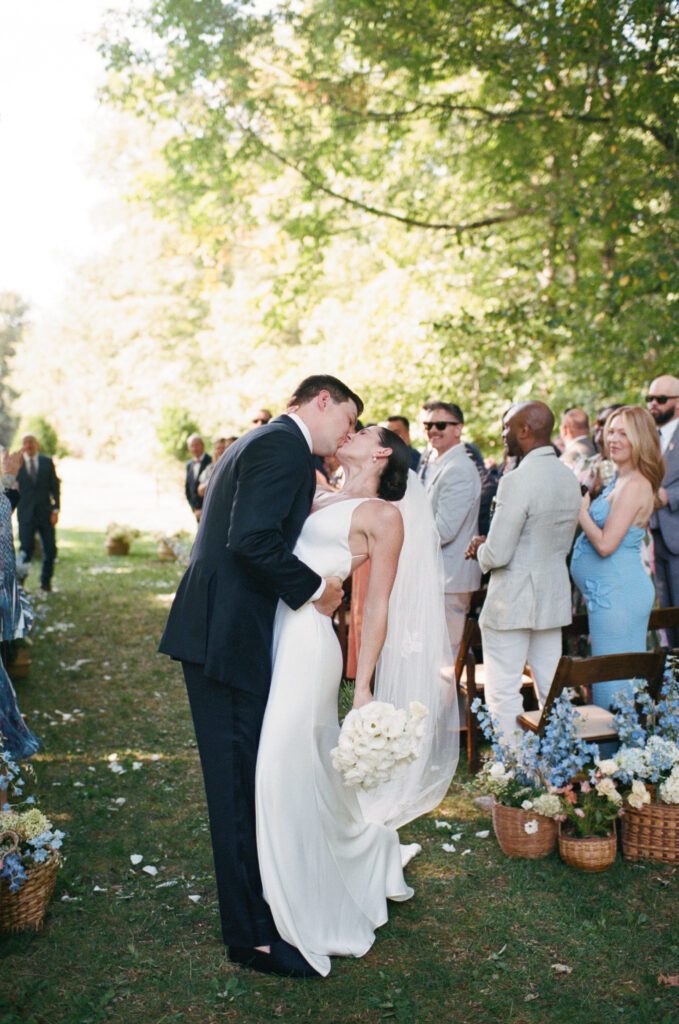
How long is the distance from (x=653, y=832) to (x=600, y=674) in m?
0.82

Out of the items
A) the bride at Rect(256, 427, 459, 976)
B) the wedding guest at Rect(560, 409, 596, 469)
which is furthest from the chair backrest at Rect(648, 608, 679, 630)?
the wedding guest at Rect(560, 409, 596, 469)

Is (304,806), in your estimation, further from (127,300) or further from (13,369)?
(13,369)

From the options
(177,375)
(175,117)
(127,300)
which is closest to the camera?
(175,117)

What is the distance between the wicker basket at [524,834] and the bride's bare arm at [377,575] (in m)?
1.24

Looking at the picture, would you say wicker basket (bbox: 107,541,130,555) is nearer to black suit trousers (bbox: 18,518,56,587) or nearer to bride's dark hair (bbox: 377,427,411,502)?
black suit trousers (bbox: 18,518,56,587)

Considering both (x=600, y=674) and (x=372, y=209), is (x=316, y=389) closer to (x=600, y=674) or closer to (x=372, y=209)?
(x=600, y=674)

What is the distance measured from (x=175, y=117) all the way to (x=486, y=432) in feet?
23.4

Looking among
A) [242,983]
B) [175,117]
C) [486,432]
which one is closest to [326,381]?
[242,983]

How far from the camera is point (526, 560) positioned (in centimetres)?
529

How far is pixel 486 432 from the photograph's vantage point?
16.3 meters

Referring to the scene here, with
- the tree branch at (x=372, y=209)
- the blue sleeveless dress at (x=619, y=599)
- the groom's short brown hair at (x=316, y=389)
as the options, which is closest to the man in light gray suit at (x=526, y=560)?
the blue sleeveless dress at (x=619, y=599)

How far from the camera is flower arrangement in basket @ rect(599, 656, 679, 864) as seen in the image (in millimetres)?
4574

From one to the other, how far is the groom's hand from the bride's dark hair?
0.66 meters

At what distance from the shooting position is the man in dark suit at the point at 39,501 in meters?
13.7
